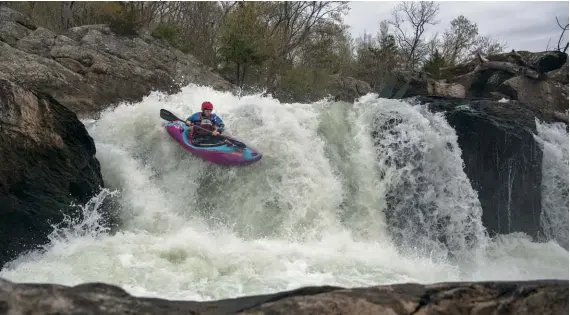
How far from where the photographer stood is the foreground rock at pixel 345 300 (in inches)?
73.9

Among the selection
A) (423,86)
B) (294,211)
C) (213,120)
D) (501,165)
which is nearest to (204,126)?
(213,120)

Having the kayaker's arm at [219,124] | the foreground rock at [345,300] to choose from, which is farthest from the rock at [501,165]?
the foreground rock at [345,300]

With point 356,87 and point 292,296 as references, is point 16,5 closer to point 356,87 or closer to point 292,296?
point 356,87

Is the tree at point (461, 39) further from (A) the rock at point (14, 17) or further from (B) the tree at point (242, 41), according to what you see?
(A) the rock at point (14, 17)

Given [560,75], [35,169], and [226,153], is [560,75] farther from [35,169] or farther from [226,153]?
[35,169]

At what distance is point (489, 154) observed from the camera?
8.05 meters

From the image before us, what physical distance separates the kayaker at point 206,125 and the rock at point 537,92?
7.87 meters

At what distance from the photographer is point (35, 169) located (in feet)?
19.1

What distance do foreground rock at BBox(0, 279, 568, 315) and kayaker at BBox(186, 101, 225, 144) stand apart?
5.65 metres

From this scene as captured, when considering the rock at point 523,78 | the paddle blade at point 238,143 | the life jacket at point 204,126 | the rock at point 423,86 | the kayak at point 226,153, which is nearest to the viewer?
the kayak at point 226,153

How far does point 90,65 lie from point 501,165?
9046 millimetres

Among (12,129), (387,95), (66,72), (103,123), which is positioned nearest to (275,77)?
(387,95)

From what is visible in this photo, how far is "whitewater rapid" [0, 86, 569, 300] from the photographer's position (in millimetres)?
5234

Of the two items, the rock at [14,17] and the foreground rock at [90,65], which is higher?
the rock at [14,17]
